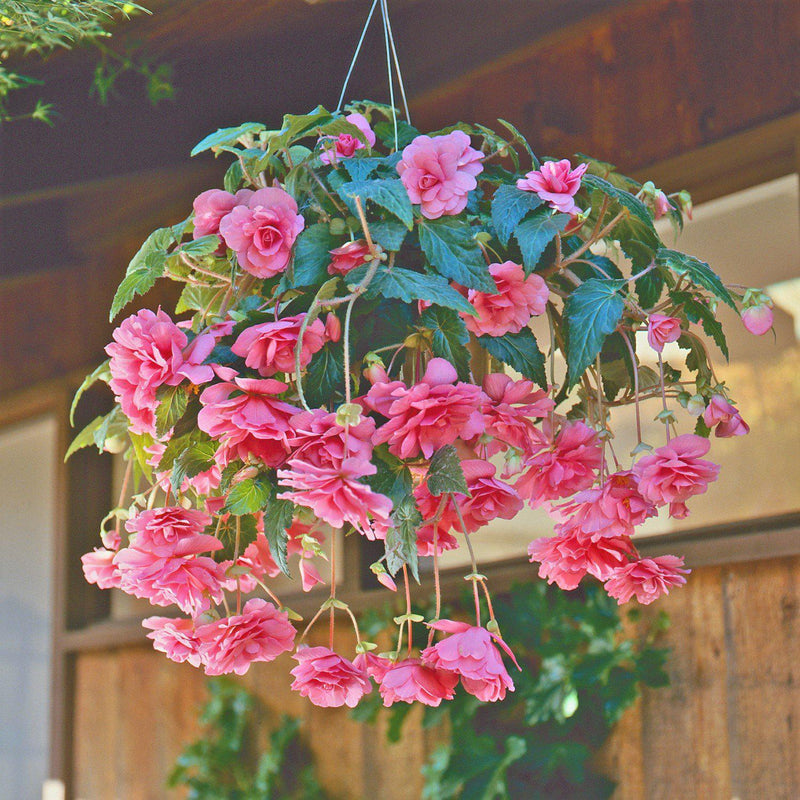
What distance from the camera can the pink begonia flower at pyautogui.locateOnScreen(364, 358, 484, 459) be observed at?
2.01 ft

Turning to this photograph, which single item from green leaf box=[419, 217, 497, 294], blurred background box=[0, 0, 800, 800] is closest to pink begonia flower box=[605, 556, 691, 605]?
green leaf box=[419, 217, 497, 294]

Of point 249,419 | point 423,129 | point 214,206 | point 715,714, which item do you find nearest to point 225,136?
point 214,206

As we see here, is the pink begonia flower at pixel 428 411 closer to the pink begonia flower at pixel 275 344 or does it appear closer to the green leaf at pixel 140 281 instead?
the pink begonia flower at pixel 275 344

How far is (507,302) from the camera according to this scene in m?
0.73

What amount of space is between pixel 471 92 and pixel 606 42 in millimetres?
316

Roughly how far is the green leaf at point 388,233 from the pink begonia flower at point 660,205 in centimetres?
26

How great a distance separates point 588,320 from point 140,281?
0.35 metres

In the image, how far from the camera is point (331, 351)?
0.71m

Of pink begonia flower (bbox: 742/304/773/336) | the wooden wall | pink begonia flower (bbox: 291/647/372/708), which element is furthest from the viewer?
the wooden wall

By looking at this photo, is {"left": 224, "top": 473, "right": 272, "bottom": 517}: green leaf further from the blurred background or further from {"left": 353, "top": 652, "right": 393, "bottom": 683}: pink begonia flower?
the blurred background

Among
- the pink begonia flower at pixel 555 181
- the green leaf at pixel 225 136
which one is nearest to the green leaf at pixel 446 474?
the pink begonia flower at pixel 555 181

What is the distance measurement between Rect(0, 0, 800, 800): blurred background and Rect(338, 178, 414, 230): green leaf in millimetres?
1004

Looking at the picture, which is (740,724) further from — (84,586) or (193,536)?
(84,586)

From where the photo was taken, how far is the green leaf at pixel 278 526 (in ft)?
2.18
